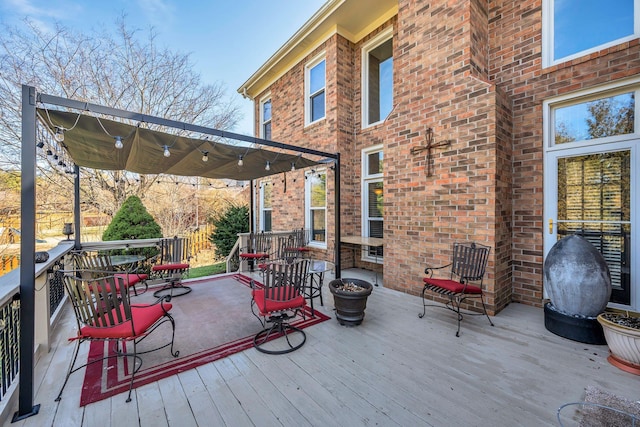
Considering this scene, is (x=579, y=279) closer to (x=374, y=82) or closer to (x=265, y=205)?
(x=374, y=82)

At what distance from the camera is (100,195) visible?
752 centimetres

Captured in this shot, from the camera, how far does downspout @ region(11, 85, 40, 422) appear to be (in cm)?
182

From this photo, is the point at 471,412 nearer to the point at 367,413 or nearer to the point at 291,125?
the point at 367,413

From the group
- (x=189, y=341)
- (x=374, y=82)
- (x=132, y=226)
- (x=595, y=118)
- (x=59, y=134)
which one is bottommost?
(x=189, y=341)

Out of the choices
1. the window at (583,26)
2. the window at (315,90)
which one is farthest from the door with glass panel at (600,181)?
the window at (315,90)

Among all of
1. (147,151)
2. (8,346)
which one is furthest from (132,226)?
(8,346)

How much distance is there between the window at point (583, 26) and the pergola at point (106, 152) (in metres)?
3.37

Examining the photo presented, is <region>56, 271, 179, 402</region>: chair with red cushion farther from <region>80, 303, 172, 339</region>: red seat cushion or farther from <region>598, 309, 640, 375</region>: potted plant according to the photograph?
<region>598, 309, 640, 375</region>: potted plant

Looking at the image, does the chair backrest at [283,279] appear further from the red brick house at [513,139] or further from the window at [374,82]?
the window at [374,82]

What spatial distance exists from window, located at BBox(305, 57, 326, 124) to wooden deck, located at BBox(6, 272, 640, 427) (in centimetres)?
543

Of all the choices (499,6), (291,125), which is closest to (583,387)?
(499,6)

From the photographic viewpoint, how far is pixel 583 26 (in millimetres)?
3285

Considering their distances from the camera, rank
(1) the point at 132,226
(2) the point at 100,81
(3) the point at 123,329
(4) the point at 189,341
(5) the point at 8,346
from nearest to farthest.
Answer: (5) the point at 8,346
(3) the point at 123,329
(4) the point at 189,341
(1) the point at 132,226
(2) the point at 100,81

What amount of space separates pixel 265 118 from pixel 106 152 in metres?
5.69
